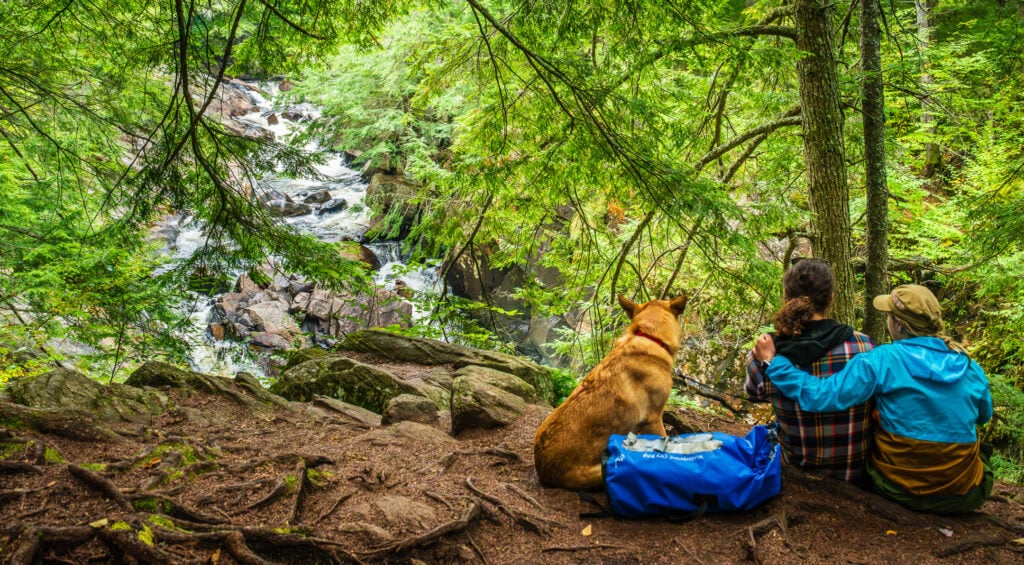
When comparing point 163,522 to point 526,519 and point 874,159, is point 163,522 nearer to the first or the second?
point 526,519

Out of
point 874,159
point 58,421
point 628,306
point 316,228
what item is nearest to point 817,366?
point 628,306

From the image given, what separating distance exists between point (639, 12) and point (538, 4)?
877 mm

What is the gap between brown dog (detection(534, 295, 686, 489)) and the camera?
139 inches

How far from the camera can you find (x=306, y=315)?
1573 cm

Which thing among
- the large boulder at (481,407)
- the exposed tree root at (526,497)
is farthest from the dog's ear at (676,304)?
the large boulder at (481,407)

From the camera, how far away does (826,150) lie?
16.7 ft

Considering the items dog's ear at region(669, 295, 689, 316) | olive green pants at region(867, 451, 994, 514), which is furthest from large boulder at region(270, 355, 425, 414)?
olive green pants at region(867, 451, 994, 514)

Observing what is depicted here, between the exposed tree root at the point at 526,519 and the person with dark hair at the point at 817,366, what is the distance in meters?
1.60

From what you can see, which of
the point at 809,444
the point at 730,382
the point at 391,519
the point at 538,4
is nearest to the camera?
the point at 391,519

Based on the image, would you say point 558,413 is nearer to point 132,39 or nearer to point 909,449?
point 909,449

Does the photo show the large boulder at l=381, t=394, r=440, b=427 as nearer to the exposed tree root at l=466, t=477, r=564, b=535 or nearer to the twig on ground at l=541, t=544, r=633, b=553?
the exposed tree root at l=466, t=477, r=564, b=535

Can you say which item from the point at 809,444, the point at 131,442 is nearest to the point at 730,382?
the point at 809,444

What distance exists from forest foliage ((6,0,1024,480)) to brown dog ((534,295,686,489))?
1227 mm

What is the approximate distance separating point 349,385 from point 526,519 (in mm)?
4133
